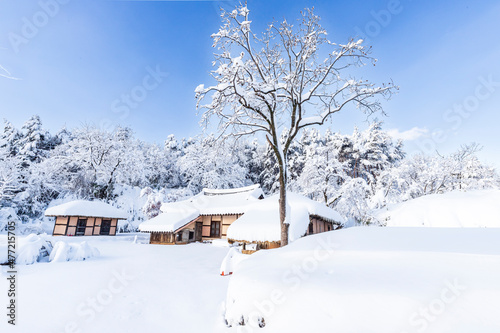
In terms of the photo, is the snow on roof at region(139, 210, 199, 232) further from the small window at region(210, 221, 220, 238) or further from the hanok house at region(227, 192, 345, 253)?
the hanok house at region(227, 192, 345, 253)

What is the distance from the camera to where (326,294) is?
9.16ft

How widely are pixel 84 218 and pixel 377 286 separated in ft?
92.6

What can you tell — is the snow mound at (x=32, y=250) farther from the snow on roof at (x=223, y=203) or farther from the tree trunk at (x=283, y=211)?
the snow on roof at (x=223, y=203)

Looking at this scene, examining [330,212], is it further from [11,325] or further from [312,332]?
[11,325]

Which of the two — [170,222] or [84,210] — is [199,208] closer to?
[170,222]

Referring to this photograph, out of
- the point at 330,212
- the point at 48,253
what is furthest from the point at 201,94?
the point at 330,212

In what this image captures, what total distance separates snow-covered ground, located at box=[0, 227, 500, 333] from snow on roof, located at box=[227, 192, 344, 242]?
7132 millimetres

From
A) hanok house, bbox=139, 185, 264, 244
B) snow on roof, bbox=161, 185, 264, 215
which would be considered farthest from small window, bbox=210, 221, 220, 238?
snow on roof, bbox=161, 185, 264, 215

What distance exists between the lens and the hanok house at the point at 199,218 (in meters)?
19.5

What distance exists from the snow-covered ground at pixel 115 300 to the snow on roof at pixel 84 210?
633 inches

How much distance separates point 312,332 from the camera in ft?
8.18

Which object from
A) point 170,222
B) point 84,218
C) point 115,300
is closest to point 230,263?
point 115,300

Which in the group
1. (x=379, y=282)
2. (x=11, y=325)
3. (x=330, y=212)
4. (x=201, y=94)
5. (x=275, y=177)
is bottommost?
(x=11, y=325)

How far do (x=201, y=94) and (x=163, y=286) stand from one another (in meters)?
6.58
